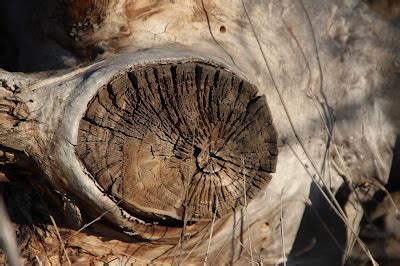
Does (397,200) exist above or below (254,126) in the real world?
below

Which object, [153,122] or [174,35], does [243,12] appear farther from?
[153,122]

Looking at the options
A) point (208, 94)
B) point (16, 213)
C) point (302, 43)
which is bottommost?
point (16, 213)

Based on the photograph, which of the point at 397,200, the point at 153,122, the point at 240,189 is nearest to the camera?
the point at 153,122

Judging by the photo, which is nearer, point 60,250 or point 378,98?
point 60,250

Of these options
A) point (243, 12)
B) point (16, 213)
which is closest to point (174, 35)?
point (243, 12)
